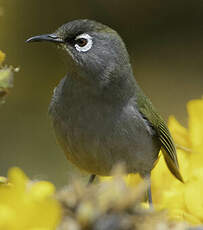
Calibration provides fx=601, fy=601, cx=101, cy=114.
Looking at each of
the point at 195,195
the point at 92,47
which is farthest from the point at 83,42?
the point at 195,195

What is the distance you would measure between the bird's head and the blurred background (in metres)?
1.81

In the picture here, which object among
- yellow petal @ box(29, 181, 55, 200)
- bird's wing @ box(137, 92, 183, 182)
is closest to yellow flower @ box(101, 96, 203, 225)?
yellow petal @ box(29, 181, 55, 200)

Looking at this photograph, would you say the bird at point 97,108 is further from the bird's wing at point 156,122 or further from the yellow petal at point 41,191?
the yellow petal at point 41,191

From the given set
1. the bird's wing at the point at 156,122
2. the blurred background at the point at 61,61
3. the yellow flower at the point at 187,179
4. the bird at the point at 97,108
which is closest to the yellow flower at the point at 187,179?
the yellow flower at the point at 187,179

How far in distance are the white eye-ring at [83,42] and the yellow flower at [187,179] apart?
54 centimetres

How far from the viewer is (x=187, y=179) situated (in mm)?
1104

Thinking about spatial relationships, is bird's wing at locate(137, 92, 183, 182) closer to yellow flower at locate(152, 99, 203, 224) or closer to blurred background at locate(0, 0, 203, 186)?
yellow flower at locate(152, 99, 203, 224)

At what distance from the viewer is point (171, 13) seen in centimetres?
527

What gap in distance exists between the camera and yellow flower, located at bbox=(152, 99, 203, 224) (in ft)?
2.97

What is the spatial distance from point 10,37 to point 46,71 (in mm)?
465

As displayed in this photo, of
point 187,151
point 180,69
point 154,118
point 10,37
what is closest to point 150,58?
point 180,69

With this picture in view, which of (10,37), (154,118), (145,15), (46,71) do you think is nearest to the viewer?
(154,118)

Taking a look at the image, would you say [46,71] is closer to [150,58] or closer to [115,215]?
[150,58]

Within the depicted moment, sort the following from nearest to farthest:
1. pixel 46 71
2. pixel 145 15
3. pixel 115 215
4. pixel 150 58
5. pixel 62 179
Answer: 1. pixel 115 215
2. pixel 62 179
3. pixel 46 71
4. pixel 145 15
5. pixel 150 58
